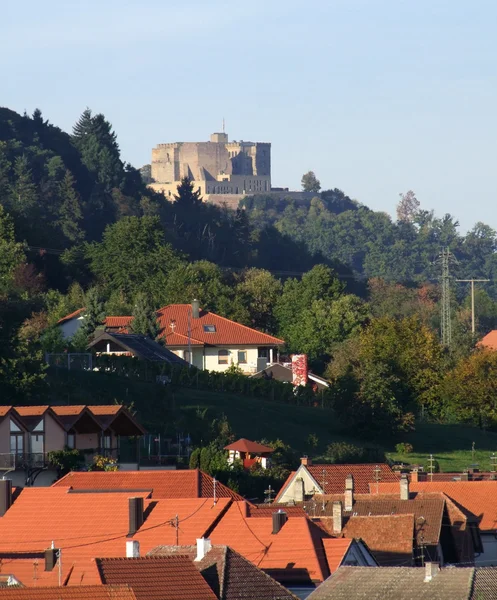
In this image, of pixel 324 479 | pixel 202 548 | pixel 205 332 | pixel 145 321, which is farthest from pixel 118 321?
pixel 202 548

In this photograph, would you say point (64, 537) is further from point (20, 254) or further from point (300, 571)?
point (20, 254)

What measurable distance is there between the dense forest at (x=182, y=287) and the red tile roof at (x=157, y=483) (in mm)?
14354

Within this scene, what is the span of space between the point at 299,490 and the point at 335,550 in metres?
14.7

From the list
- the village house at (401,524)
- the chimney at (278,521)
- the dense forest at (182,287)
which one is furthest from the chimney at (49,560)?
the dense forest at (182,287)

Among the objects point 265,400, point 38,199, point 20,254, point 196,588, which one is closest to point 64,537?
point 196,588

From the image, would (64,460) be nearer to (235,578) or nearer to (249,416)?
(249,416)

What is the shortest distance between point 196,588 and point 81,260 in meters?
77.9

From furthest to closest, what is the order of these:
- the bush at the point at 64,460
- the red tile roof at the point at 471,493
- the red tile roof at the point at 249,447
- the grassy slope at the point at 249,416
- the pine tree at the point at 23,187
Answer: the pine tree at the point at 23,187, the grassy slope at the point at 249,416, the red tile roof at the point at 249,447, the bush at the point at 64,460, the red tile roof at the point at 471,493

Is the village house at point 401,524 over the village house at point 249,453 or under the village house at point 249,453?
under

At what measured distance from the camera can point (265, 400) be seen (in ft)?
231

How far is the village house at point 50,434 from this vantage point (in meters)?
49.3

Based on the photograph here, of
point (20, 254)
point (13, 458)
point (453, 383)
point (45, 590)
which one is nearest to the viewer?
point (45, 590)

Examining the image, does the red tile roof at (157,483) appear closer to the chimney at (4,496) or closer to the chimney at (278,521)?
the chimney at (4,496)

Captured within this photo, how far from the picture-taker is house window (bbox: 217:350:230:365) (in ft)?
281
